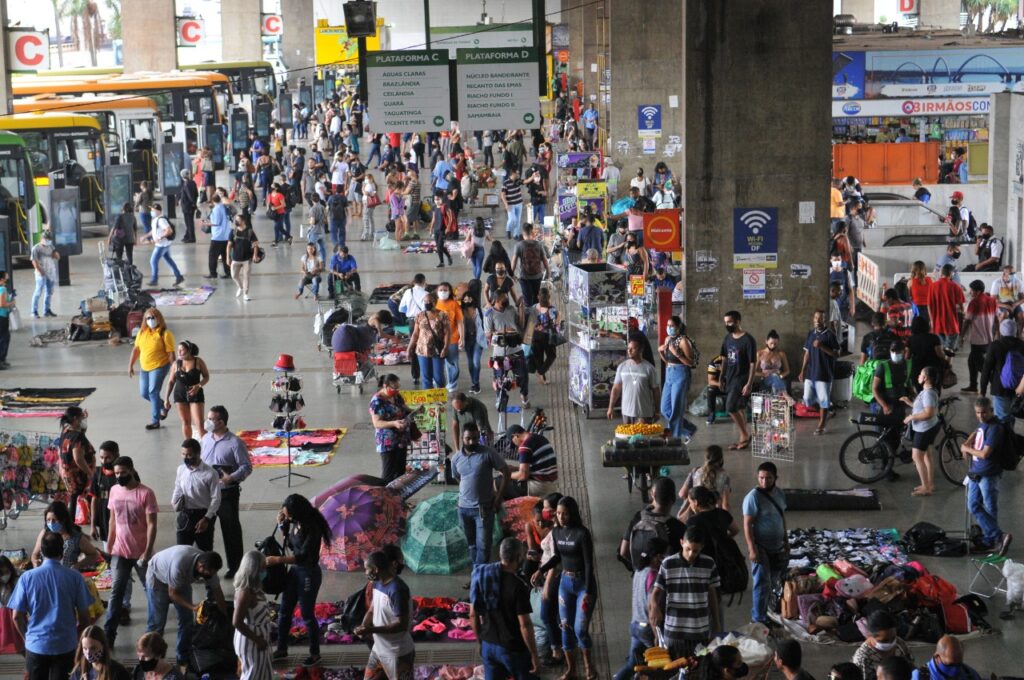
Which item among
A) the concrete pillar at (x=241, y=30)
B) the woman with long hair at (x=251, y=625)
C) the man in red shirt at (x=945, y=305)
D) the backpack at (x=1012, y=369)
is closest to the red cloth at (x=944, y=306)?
the man in red shirt at (x=945, y=305)

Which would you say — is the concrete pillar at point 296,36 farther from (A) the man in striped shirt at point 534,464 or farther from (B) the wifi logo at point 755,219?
(A) the man in striped shirt at point 534,464

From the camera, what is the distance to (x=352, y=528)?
13.3 meters

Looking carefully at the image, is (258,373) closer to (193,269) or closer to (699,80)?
(699,80)

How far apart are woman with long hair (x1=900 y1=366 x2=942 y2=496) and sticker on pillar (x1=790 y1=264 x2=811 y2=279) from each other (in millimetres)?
4929

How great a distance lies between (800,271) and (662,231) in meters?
3.19

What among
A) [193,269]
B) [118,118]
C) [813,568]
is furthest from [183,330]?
[118,118]

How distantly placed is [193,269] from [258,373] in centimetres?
1071

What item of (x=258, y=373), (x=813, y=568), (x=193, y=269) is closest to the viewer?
(x=813, y=568)

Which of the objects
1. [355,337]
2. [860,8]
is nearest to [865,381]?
[355,337]

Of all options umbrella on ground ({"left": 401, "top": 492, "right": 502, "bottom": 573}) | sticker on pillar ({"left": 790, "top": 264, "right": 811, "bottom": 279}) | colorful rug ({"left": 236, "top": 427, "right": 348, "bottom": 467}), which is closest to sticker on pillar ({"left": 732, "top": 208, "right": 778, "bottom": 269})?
sticker on pillar ({"left": 790, "top": 264, "right": 811, "bottom": 279})

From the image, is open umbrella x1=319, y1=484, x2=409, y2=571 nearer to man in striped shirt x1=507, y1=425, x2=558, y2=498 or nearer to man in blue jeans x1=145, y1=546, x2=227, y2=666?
man in striped shirt x1=507, y1=425, x2=558, y2=498

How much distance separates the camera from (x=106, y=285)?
84.0 ft

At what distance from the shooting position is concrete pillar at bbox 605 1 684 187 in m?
39.5

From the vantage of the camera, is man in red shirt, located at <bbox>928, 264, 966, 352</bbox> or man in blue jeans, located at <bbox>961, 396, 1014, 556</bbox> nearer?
man in blue jeans, located at <bbox>961, 396, 1014, 556</bbox>
